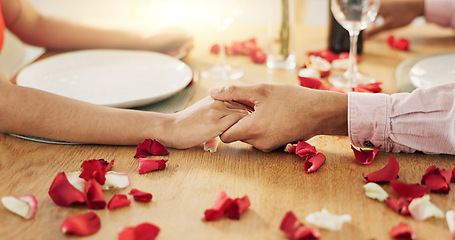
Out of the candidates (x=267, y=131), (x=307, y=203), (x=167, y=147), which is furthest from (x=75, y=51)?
(x=307, y=203)

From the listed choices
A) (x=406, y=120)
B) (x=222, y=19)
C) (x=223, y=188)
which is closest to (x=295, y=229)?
(x=223, y=188)

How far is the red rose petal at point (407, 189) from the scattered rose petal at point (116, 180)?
426 millimetres

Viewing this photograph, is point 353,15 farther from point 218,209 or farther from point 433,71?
point 218,209

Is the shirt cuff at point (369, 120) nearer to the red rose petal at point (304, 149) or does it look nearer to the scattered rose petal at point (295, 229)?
the red rose petal at point (304, 149)

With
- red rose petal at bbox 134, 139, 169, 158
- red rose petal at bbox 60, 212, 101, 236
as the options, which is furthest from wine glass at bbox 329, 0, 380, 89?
red rose petal at bbox 60, 212, 101, 236

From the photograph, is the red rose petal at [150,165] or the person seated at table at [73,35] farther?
the person seated at table at [73,35]

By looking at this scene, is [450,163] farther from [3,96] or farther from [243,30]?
[243,30]

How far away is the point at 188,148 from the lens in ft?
3.17

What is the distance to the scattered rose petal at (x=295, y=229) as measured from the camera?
66 cm

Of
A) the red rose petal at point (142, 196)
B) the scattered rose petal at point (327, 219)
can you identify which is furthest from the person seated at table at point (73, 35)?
the scattered rose petal at point (327, 219)

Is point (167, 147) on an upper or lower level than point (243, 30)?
upper

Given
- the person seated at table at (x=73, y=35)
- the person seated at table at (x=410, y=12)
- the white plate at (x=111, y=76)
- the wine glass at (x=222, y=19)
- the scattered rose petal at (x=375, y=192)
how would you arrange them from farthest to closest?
the person seated at table at (x=410, y=12) → the person seated at table at (x=73, y=35) → the wine glass at (x=222, y=19) → the white plate at (x=111, y=76) → the scattered rose petal at (x=375, y=192)

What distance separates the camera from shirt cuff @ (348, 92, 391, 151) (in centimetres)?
93

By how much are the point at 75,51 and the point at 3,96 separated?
0.59 metres
